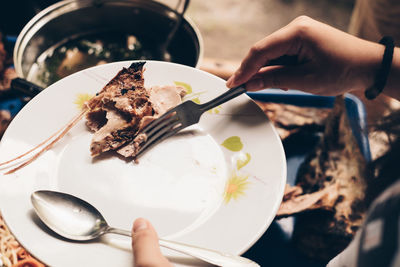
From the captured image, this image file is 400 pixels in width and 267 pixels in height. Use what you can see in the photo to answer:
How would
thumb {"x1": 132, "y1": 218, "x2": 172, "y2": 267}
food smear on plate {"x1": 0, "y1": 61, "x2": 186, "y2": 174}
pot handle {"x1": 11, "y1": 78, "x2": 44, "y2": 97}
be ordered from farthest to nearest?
pot handle {"x1": 11, "y1": 78, "x2": 44, "y2": 97} < food smear on plate {"x1": 0, "y1": 61, "x2": 186, "y2": 174} < thumb {"x1": 132, "y1": 218, "x2": 172, "y2": 267}

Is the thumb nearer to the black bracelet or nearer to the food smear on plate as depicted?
the food smear on plate

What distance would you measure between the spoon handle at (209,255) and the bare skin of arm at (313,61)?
15.8 inches

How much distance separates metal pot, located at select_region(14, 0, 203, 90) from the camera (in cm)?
106

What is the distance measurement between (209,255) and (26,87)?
656mm

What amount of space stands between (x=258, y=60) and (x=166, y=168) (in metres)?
0.33

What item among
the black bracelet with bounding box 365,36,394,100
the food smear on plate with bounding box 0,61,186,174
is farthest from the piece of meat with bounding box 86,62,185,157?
the black bracelet with bounding box 365,36,394,100

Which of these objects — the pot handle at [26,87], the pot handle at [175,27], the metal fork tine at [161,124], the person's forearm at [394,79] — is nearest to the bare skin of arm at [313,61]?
the person's forearm at [394,79]

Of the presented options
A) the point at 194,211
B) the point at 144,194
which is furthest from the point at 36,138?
the point at 194,211

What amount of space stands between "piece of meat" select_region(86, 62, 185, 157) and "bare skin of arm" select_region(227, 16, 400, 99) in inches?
8.1

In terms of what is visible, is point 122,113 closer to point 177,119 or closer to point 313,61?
point 177,119

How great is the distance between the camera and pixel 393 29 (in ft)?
4.08

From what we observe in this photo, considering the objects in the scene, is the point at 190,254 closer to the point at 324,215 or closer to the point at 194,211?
the point at 194,211

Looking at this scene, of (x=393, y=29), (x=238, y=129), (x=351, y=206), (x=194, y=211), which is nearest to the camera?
(x=194, y=211)

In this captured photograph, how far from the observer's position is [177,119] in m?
0.79
